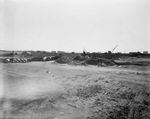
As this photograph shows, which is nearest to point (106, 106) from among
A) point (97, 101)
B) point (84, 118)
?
point (97, 101)

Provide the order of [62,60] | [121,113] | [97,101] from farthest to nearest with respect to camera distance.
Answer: [62,60] < [97,101] < [121,113]

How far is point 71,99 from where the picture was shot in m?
5.73

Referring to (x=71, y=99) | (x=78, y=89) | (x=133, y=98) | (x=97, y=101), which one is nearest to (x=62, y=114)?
(x=71, y=99)

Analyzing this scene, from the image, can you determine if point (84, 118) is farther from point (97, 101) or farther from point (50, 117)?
point (97, 101)

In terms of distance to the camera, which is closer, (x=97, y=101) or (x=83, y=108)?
(x=83, y=108)

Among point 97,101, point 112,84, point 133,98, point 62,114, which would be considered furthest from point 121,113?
point 112,84

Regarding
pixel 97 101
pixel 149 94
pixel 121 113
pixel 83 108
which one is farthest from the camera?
pixel 149 94

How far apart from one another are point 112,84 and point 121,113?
134 inches

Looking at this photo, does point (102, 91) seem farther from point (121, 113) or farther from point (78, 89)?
point (121, 113)

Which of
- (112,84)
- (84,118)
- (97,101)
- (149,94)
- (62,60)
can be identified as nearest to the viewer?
(84,118)

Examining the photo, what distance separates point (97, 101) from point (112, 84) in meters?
2.69

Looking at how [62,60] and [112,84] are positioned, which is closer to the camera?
[112,84]

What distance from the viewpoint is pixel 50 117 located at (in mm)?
4176

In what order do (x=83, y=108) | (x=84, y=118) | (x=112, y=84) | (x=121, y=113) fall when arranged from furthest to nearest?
(x=112, y=84) < (x=83, y=108) < (x=121, y=113) < (x=84, y=118)
